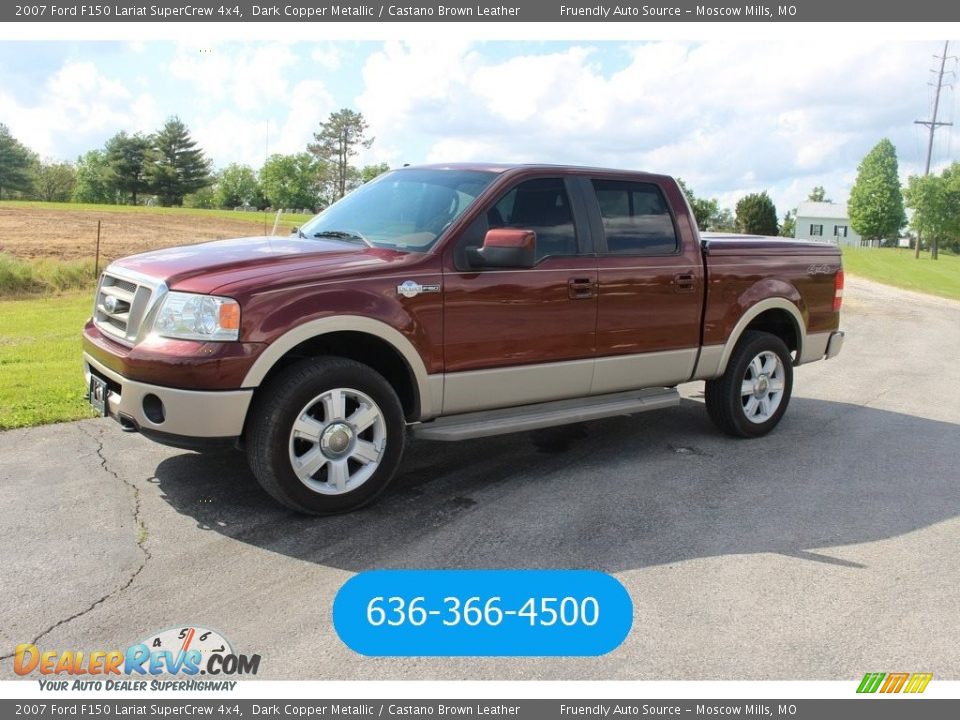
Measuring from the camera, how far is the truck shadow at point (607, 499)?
15.0 feet

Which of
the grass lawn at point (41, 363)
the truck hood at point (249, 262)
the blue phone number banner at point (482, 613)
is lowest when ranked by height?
the blue phone number banner at point (482, 613)

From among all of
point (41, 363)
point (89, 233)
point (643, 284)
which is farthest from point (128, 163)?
point (643, 284)

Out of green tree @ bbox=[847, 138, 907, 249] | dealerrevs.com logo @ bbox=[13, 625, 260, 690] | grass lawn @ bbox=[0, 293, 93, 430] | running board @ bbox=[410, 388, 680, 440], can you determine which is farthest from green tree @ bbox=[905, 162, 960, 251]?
dealerrevs.com logo @ bbox=[13, 625, 260, 690]

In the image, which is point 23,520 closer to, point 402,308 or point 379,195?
point 402,308

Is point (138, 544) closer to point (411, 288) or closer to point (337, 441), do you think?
point (337, 441)

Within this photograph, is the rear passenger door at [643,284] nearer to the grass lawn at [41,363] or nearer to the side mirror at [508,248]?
the side mirror at [508,248]

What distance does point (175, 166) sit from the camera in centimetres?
9556

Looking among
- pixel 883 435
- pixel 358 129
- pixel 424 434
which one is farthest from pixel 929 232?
pixel 424 434

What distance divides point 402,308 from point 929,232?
6221cm

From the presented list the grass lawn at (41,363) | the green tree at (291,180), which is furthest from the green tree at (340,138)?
the grass lawn at (41,363)

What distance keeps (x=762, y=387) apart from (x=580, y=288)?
88.9 inches

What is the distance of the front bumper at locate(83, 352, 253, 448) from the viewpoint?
14.7 ft

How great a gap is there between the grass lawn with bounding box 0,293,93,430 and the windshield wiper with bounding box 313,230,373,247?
2693 millimetres

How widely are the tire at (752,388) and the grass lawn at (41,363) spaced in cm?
513
